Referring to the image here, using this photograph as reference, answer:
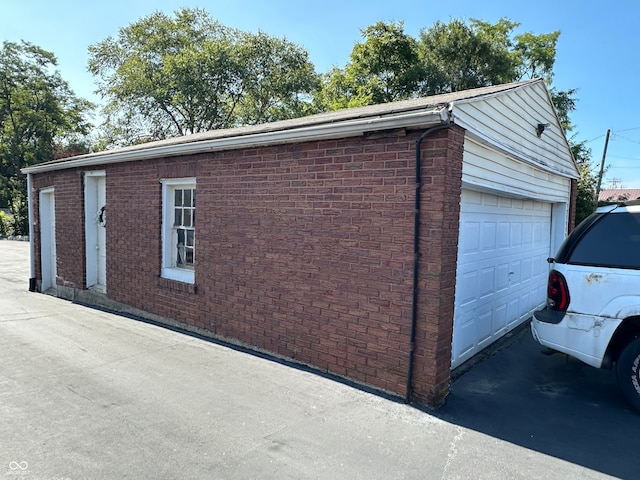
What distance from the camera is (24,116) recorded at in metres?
33.8

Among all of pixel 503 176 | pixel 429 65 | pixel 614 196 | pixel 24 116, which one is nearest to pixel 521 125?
pixel 503 176

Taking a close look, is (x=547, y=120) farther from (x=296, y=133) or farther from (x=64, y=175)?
(x=64, y=175)

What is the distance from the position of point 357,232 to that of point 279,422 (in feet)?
6.70

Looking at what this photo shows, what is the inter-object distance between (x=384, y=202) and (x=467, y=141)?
1.14m

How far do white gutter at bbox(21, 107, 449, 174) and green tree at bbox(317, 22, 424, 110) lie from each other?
15.8 m

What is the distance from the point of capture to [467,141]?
449cm

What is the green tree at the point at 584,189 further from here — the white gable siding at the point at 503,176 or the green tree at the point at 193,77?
the green tree at the point at 193,77

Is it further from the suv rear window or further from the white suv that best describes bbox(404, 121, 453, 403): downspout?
the suv rear window

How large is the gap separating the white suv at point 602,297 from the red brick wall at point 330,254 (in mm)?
1212

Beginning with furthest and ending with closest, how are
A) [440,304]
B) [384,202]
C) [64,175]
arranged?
[64,175]
[384,202]
[440,304]

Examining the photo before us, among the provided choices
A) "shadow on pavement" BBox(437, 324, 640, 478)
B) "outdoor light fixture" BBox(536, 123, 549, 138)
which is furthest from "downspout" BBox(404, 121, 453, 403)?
"outdoor light fixture" BBox(536, 123, 549, 138)

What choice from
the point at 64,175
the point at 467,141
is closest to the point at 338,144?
the point at 467,141

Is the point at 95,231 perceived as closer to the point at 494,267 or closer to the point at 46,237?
the point at 46,237

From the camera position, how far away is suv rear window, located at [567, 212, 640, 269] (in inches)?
160
